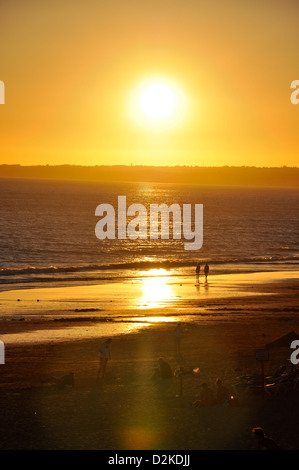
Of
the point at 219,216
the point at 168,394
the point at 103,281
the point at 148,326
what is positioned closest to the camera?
the point at 168,394

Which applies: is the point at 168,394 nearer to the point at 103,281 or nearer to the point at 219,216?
the point at 103,281

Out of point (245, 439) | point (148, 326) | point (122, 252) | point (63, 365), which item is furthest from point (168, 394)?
point (122, 252)

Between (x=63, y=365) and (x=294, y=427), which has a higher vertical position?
(x=63, y=365)

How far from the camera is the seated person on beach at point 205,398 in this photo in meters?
15.6

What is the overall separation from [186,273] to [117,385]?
3532 cm

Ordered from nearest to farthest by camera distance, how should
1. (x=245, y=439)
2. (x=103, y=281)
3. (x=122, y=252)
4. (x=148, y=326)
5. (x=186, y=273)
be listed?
(x=245, y=439) → (x=148, y=326) → (x=103, y=281) → (x=186, y=273) → (x=122, y=252)

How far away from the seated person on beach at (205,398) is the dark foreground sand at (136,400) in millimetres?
208

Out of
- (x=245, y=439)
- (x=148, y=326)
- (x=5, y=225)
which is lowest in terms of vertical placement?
(x=245, y=439)

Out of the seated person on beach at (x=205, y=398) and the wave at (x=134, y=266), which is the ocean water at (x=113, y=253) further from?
the seated person on beach at (x=205, y=398)

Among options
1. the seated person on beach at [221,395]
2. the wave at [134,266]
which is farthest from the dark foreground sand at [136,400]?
the wave at [134,266]

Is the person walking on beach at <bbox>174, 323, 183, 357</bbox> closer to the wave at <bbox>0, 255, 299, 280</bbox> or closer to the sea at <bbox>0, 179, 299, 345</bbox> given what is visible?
the sea at <bbox>0, 179, 299, 345</bbox>

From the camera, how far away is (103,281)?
46.8 metres

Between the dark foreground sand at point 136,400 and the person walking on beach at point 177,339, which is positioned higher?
the person walking on beach at point 177,339

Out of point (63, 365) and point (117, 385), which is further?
point (63, 365)
